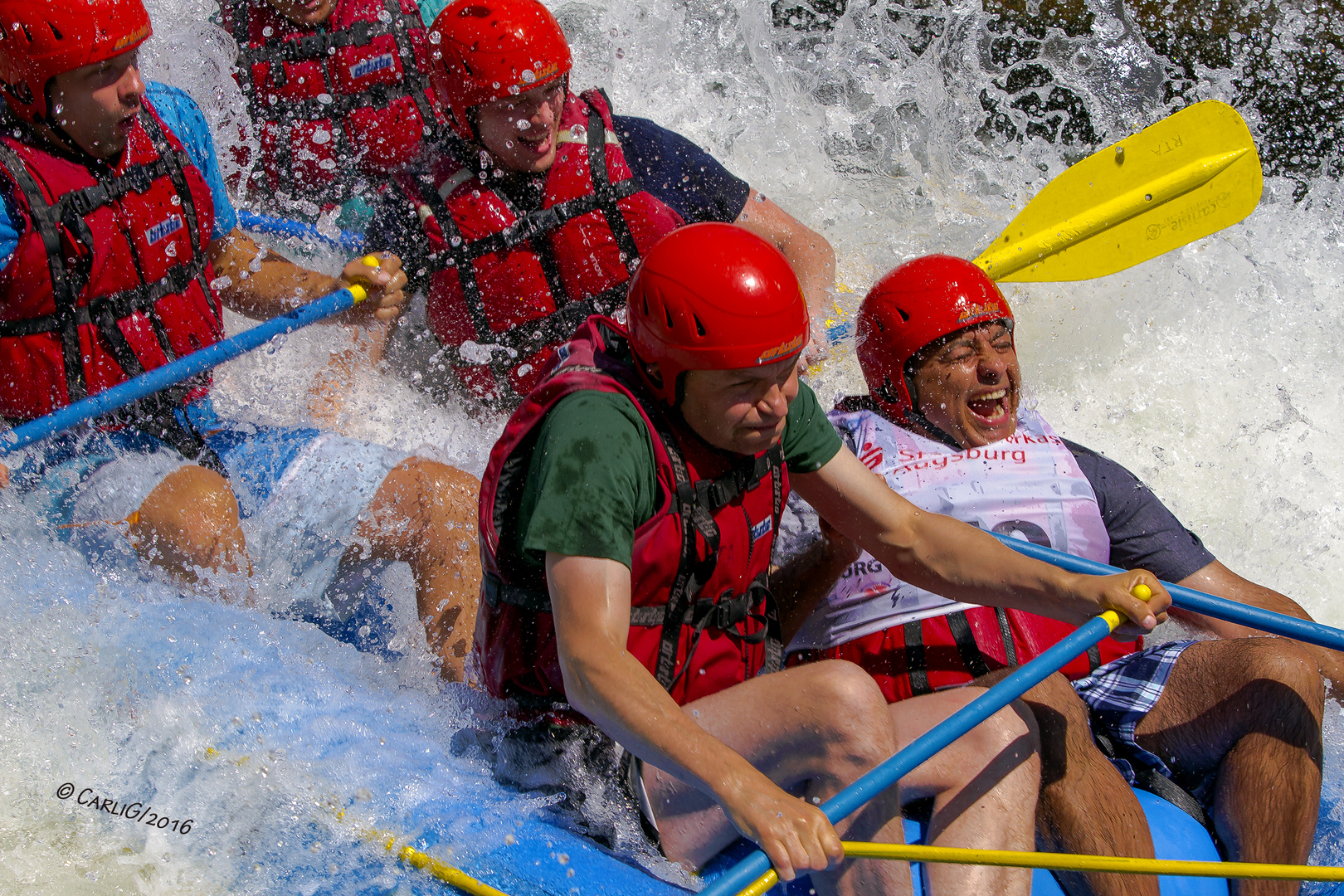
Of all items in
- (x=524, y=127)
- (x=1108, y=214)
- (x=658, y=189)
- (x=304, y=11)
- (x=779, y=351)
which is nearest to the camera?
(x=779, y=351)

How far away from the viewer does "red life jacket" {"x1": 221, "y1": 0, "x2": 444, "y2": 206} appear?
4293mm

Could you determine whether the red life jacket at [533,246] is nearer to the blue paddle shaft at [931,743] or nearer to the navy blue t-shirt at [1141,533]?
the navy blue t-shirt at [1141,533]

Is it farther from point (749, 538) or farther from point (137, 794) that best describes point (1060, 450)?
point (137, 794)

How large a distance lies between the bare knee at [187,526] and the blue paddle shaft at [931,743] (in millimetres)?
1649

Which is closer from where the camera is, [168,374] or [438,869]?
[438,869]

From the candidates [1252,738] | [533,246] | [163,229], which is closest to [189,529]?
[163,229]

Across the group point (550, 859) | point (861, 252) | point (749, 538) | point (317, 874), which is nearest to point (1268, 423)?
point (861, 252)

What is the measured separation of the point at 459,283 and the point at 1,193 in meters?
1.25

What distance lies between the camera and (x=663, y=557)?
204 centimetres

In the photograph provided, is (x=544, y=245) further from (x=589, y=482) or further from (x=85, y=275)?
(x=589, y=482)

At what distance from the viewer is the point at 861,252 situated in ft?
16.9

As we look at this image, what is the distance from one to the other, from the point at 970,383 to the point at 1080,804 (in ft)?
3.63

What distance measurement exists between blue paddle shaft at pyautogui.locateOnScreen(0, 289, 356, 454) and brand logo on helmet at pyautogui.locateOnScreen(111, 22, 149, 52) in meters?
0.80

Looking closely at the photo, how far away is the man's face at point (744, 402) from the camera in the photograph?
1975 millimetres
